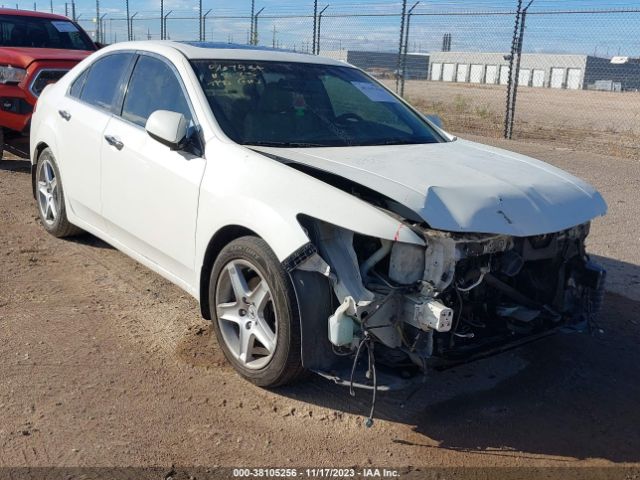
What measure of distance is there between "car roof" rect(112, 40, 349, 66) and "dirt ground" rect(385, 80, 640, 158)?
30.9ft

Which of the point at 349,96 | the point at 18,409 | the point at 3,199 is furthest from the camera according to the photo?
the point at 3,199

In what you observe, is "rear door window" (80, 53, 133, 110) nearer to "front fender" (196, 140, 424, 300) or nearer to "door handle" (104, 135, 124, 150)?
"door handle" (104, 135, 124, 150)

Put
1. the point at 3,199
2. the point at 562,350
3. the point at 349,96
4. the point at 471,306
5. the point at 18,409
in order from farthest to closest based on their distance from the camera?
the point at 3,199
the point at 349,96
the point at 562,350
the point at 471,306
the point at 18,409

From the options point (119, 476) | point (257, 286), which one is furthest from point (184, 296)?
point (119, 476)

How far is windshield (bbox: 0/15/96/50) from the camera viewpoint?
10047 mm

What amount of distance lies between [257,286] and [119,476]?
1.13m

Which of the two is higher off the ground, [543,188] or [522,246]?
[543,188]

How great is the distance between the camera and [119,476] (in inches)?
119

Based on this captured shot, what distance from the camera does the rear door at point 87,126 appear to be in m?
5.16

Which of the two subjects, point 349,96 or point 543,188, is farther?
point 349,96

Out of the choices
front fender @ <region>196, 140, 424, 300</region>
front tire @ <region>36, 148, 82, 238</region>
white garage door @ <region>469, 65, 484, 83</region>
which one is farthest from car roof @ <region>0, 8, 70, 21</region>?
white garage door @ <region>469, 65, 484, 83</region>

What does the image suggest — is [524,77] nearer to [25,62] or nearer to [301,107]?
[25,62]

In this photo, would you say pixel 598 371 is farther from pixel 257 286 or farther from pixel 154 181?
pixel 154 181

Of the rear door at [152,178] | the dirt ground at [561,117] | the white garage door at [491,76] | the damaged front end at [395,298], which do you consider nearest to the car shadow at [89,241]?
the rear door at [152,178]
